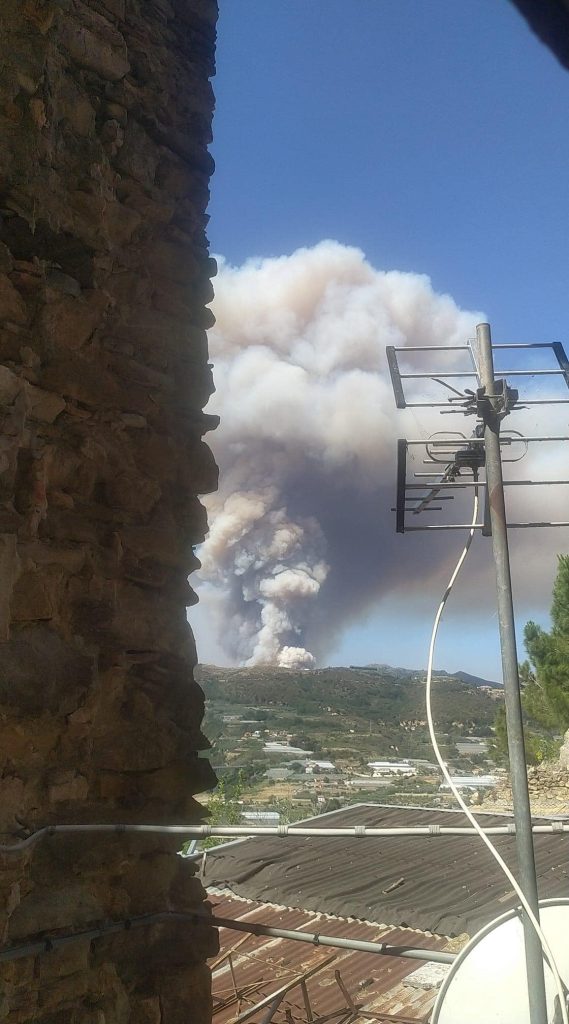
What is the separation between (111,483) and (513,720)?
131 centimetres

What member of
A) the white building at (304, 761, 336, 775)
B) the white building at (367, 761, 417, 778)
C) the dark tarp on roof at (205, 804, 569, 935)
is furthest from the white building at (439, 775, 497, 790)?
the white building at (304, 761, 336, 775)

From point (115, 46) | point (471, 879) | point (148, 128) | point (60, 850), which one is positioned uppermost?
point (115, 46)

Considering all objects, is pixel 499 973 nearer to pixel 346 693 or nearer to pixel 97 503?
pixel 97 503

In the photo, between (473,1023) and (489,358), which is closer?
(473,1023)

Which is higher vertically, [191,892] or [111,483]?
[111,483]

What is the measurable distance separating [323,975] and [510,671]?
4617 mm

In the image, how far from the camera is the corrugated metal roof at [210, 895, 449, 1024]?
14.8 ft

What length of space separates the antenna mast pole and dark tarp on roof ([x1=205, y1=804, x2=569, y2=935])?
12.7 feet

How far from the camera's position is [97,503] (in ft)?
7.77

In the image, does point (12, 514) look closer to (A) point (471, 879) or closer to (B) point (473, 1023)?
(B) point (473, 1023)

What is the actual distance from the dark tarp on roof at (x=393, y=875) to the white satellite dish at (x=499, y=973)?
371cm

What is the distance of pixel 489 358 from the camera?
8.18 ft

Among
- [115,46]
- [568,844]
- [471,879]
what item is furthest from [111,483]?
[568,844]

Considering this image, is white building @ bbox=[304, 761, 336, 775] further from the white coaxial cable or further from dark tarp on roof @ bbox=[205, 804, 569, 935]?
the white coaxial cable
